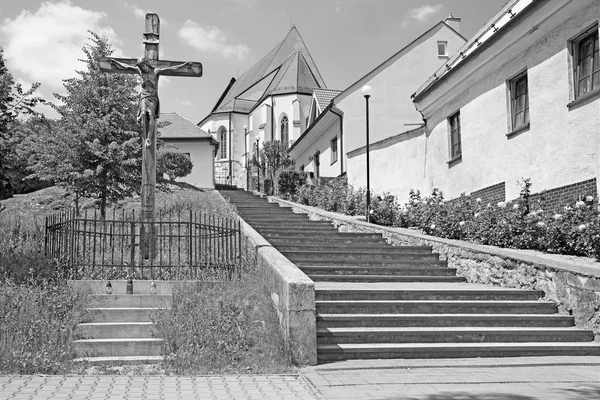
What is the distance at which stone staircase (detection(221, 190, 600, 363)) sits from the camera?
7230 millimetres

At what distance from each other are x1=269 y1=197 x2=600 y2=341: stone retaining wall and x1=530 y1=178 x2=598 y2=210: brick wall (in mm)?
1668

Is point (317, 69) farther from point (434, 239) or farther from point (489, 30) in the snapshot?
point (434, 239)

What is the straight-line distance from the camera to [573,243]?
28.9 ft

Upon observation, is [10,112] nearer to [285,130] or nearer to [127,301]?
[127,301]

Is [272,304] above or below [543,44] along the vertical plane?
below

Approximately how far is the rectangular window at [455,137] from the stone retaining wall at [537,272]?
4394mm

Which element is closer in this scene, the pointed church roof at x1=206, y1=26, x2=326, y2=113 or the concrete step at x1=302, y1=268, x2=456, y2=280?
the concrete step at x1=302, y1=268, x2=456, y2=280

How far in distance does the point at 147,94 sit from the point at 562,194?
756 centimetres

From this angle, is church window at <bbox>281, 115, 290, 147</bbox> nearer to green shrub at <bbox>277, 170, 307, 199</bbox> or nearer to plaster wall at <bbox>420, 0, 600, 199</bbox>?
green shrub at <bbox>277, 170, 307, 199</bbox>

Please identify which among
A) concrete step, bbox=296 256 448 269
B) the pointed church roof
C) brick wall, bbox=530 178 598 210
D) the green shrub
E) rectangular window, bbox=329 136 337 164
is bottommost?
concrete step, bbox=296 256 448 269

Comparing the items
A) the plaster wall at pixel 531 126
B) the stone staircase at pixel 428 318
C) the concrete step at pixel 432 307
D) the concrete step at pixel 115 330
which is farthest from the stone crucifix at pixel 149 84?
the plaster wall at pixel 531 126

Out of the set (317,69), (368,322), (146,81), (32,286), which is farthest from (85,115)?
(317,69)

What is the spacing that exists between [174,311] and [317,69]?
5068cm

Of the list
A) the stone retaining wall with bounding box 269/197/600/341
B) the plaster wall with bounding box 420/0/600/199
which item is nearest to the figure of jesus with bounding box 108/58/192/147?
the stone retaining wall with bounding box 269/197/600/341
